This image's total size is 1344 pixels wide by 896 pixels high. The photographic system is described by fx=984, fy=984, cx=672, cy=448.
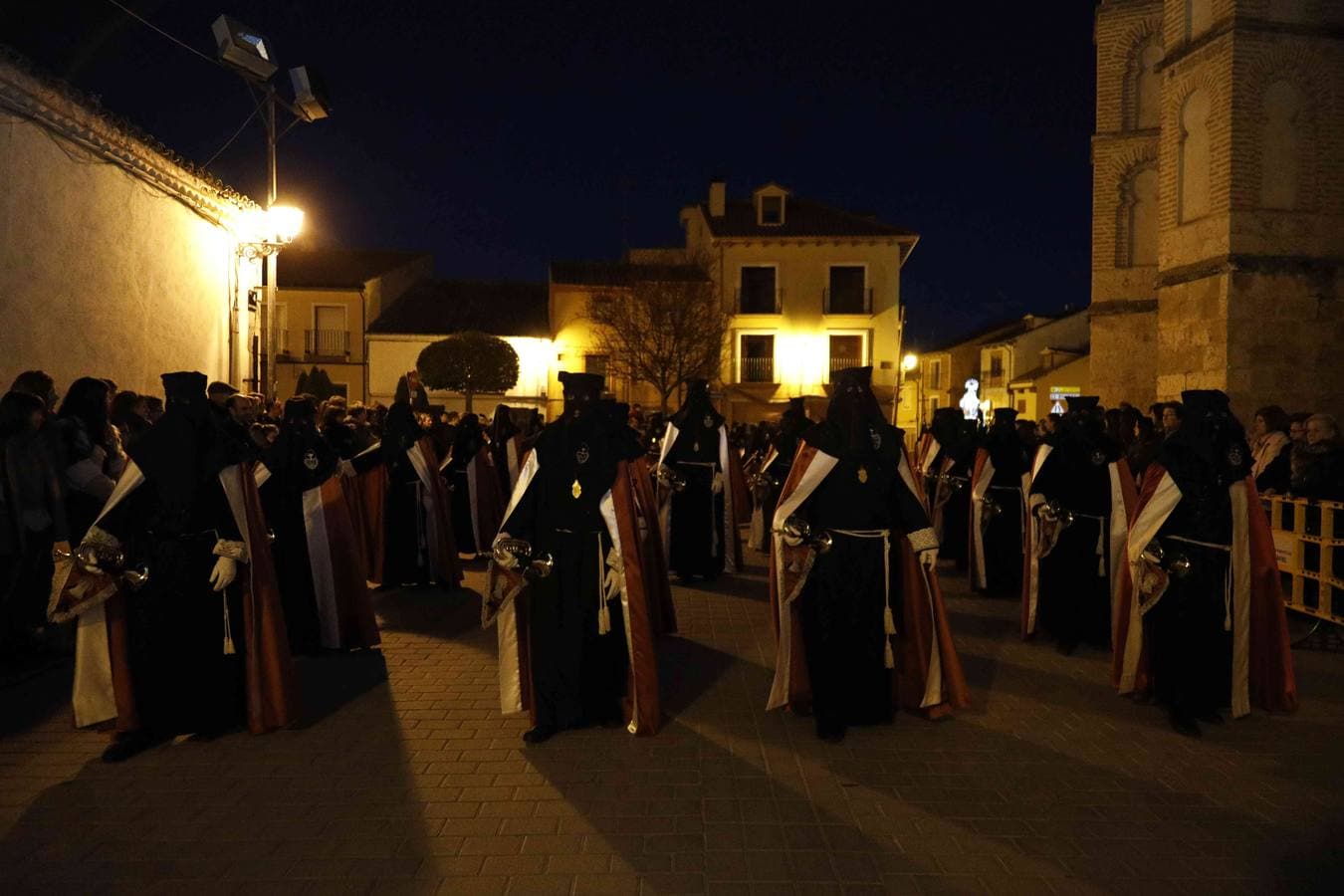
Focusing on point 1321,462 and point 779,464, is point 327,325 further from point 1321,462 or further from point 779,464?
point 1321,462

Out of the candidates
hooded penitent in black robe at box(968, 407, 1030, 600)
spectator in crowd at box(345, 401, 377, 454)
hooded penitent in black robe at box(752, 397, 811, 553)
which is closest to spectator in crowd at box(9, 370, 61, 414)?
spectator in crowd at box(345, 401, 377, 454)

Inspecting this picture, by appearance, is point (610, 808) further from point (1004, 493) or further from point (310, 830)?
point (1004, 493)

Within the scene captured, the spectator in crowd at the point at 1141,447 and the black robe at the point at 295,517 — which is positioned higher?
the spectator in crowd at the point at 1141,447

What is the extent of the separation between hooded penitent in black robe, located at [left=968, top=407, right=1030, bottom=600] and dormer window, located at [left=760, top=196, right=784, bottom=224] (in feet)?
101

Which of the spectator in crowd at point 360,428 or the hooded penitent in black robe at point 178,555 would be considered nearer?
the hooded penitent in black robe at point 178,555

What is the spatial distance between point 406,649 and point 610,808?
3.69 metres

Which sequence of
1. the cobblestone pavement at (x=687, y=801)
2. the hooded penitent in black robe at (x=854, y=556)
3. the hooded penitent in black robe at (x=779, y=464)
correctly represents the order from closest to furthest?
the cobblestone pavement at (x=687, y=801)
the hooded penitent in black robe at (x=854, y=556)
the hooded penitent in black robe at (x=779, y=464)

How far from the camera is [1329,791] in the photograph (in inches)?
196

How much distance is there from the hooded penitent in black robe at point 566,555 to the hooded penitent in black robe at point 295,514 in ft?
8.23

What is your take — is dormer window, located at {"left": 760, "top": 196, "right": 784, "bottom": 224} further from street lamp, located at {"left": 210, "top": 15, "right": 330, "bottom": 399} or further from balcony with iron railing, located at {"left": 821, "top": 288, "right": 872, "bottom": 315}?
street lamp, located at {"left": 210, "top": 15, "right": 330, "bottom": 399}

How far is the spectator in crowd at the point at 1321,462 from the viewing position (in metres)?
8.60

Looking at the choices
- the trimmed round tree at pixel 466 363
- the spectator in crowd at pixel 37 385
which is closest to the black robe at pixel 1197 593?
the spectator in crowd at pixel 37 385

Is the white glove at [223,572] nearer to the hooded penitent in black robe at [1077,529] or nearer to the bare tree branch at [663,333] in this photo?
the hooded penitent in black robe at [1077,529]

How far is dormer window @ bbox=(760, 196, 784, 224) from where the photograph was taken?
40.1m
